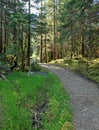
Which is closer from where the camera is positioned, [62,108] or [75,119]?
[75,119]

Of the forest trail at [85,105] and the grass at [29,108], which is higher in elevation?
the grass at [29,108]

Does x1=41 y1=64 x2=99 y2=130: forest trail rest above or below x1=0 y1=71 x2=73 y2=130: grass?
below

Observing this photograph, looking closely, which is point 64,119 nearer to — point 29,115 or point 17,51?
point 29,115

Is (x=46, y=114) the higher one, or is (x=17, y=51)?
(x=17, y=51)

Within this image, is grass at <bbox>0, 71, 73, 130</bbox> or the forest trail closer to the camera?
grass at <bbox>0, 71, 73, 130</bbox>

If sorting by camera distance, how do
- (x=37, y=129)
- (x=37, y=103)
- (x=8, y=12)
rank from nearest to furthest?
1. (x=37, y=129)
2. (x=37, y=103)
3. (x=8, y=12)

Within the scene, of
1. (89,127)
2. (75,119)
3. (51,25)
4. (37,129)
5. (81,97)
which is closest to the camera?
(37,129)

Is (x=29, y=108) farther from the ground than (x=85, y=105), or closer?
farther from the ground

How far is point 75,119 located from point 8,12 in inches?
775

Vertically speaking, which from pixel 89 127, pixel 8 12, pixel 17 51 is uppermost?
pixel 8 12

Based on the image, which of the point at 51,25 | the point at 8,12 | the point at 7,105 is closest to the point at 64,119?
the point at 7,105

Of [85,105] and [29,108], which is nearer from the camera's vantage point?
[29,108]

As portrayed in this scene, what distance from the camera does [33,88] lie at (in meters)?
14.0

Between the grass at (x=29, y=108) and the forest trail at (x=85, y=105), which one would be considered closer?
the grass at (x=29, y=108)
